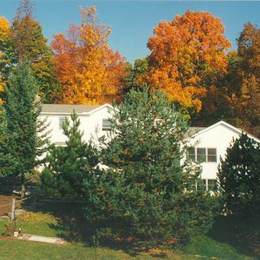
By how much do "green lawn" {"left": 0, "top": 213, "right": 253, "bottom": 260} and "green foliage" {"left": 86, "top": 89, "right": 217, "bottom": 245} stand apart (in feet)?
3.62

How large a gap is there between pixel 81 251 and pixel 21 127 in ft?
42.7

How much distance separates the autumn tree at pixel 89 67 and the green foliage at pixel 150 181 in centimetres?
3148

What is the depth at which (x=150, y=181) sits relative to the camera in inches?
1038

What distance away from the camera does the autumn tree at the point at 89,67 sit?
58.8 meters

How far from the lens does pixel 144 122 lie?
88.6 feet

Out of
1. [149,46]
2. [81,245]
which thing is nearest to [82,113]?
[149,46]

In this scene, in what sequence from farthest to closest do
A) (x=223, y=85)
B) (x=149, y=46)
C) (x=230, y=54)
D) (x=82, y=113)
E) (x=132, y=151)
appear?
(x=230, y=54) < (x=149, y=46) < (x=223, y=85) < (x=82, y=113) < (x=132, y=151)

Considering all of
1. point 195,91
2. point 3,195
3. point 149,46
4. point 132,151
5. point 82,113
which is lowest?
point 3,195

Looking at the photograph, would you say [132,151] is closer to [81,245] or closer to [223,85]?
[81,245]

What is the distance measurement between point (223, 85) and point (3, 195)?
2709 centimetres

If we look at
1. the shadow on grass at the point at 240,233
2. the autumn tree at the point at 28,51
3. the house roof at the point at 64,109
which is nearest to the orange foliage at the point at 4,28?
the autumn tree at the point at 28,51

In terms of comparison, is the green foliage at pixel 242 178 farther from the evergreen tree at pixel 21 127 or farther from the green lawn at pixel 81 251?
the evergreen tree at pixel 21 127

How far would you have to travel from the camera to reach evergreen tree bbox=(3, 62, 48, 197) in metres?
36.2

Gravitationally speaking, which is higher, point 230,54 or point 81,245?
point 230,54
